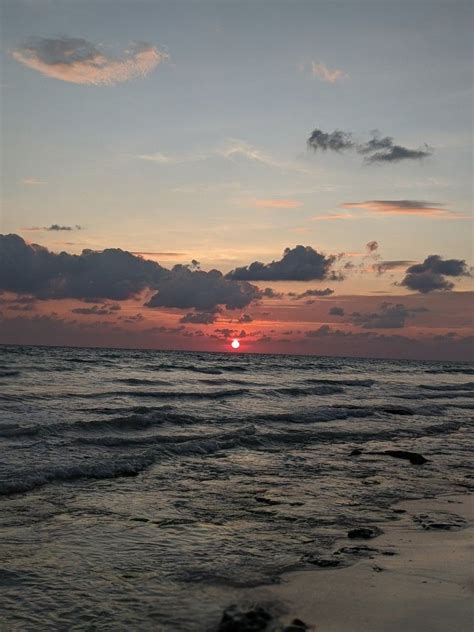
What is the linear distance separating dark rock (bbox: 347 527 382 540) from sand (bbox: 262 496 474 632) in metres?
0.15

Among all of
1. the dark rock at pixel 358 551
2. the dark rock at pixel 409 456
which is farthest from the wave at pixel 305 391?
the dark rock at pixel 358 551

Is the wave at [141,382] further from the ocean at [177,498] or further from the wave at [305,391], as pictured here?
the ocean at [177,498]

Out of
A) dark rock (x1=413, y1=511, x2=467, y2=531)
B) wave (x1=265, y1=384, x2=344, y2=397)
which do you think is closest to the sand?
dark rock (x1=413, y1=511, x2=467, y2=531)

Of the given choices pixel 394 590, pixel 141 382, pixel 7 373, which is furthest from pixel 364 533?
pixel 7 373

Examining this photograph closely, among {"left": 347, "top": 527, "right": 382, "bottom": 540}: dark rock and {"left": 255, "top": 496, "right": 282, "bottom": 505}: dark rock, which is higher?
{"left": 347, "top": 527, "right": 382, "bottom": 540}: dark rock

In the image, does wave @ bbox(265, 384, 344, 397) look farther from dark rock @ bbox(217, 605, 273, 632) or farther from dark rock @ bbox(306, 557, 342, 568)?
dark rock @ bbox(217, 605, 273, 632)

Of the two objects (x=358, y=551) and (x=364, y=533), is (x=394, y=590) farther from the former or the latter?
(x=364, y=533)

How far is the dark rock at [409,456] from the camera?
15703 millimetres

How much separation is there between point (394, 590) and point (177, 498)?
→ 531 cm

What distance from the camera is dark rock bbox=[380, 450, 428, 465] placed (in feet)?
51.5

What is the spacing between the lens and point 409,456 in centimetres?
1625

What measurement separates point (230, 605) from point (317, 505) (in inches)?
188

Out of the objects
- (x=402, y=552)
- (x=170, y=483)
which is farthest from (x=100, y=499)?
(x=402, y=552)

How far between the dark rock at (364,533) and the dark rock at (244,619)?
10.1 ft
